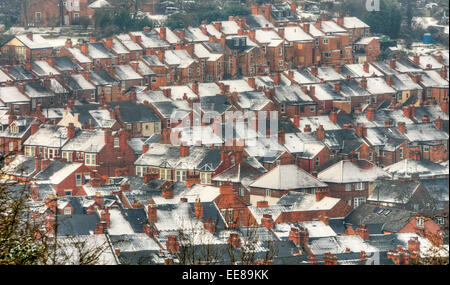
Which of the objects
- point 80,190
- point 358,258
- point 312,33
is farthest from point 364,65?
point 358,258

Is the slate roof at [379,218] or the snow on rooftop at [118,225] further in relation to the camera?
the slate roof at [379,218]

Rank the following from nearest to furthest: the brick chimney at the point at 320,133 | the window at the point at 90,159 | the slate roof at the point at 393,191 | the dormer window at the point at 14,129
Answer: the slate roof at the point at 393,191
the window at the point at 90,159
the dormer window at the point at 14,129
the brick chimney at the point at 320,133

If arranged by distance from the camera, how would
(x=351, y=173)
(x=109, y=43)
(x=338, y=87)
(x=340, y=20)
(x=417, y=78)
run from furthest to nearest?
(x=417, y=78) → (x=109, y=43) → (x=338, y=87) → (x=340, y=20) → (x=351, y=173)

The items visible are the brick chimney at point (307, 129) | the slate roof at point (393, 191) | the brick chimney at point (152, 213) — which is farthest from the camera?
the brick chimney at point (307, 129)

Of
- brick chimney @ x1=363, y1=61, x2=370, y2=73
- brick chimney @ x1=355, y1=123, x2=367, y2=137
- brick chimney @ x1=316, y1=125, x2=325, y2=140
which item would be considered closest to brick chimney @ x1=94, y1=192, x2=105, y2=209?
brick chimney @ x1=316, y1=125, x2=325, y2=140

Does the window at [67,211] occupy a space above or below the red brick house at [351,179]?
above

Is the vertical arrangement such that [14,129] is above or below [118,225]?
below

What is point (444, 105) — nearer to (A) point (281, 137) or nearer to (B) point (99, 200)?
(A) point (281, 137)

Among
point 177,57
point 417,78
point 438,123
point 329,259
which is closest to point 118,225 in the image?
point 329,259

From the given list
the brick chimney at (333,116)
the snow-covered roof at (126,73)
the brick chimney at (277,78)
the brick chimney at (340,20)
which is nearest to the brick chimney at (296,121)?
the brick chimney at (333,116)

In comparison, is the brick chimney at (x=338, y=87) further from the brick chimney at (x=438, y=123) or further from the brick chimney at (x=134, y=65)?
the brick chimney at (x=134, y=65)

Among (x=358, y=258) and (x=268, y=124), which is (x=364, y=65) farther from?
(x=358, y=258)
